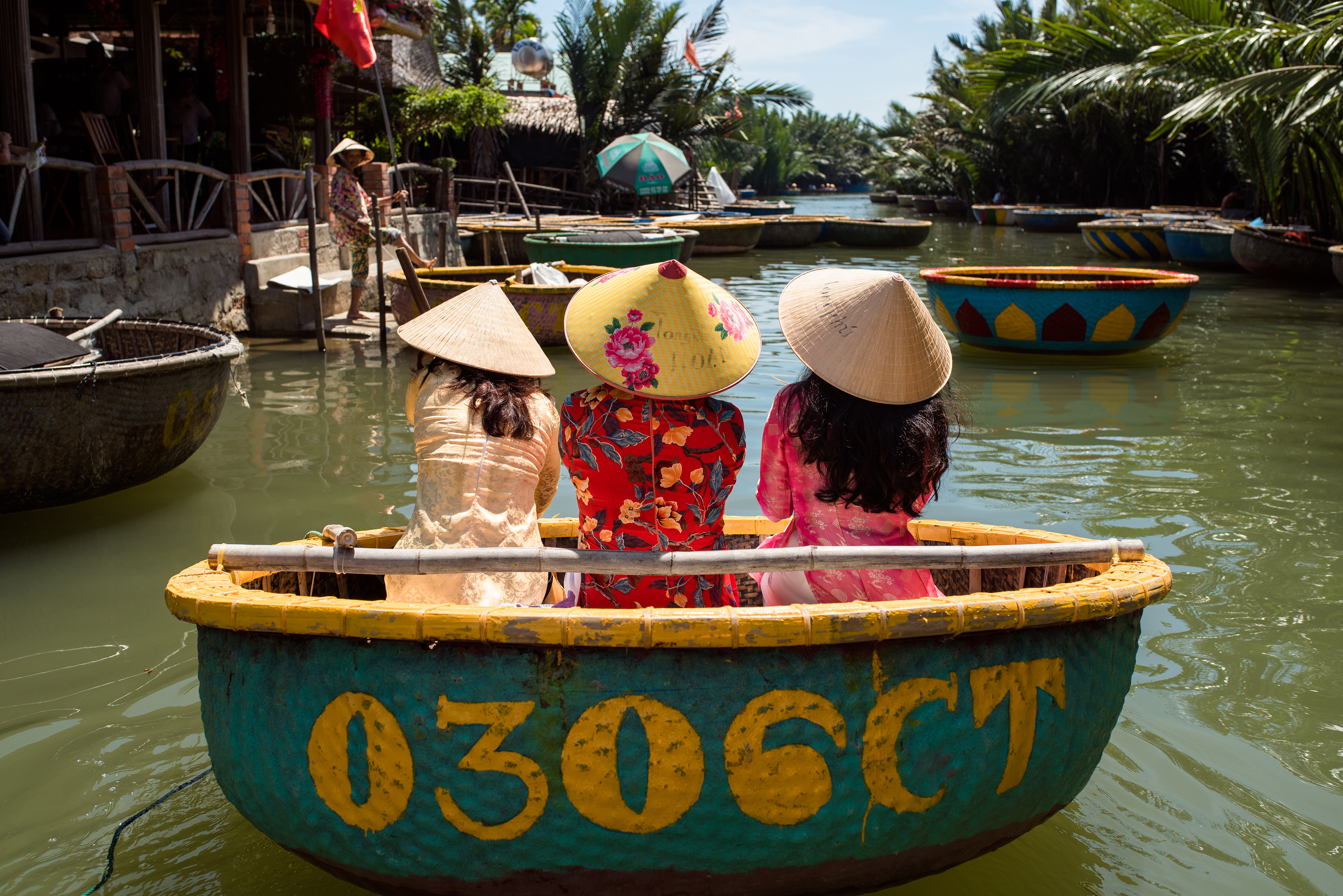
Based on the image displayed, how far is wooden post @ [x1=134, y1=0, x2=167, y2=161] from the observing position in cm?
927

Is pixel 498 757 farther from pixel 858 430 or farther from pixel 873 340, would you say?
pixel 873 340

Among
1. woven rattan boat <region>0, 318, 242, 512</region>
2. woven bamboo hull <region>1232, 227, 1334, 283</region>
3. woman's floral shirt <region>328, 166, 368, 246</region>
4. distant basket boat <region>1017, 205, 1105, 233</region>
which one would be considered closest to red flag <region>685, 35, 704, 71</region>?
distant basket boat <region>1017, 205, 1105, 233</region>

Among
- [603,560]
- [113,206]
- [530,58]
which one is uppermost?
[530,58]

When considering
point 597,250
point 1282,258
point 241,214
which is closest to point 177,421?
point 241,214

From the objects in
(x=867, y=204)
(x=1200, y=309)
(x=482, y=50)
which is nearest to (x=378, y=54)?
(x=482, y=50)

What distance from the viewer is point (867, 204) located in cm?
5397

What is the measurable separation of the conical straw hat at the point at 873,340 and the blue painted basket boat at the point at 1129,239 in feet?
56.2

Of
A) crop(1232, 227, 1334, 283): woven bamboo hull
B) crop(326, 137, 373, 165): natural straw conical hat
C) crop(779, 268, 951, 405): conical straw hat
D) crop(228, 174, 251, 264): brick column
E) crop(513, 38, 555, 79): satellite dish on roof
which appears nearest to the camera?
crop(779, 268, 951, 405): conical straw hat

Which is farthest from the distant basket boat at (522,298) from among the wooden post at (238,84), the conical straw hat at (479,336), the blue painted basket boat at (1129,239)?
the blue painted basket boat at (1129,239)

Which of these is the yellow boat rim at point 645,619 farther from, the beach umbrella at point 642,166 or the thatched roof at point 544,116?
the thatched roof at point 544,116

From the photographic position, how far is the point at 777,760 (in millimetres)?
2090

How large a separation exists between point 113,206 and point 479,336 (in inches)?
259

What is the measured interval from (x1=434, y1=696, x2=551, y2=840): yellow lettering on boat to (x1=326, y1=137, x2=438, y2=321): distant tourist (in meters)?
7.44

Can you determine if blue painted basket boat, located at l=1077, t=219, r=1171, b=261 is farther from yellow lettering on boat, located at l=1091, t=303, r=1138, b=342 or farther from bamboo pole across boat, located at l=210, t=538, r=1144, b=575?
bamboo pole across boat, located at l=210, t=538, r=1144, b=575
